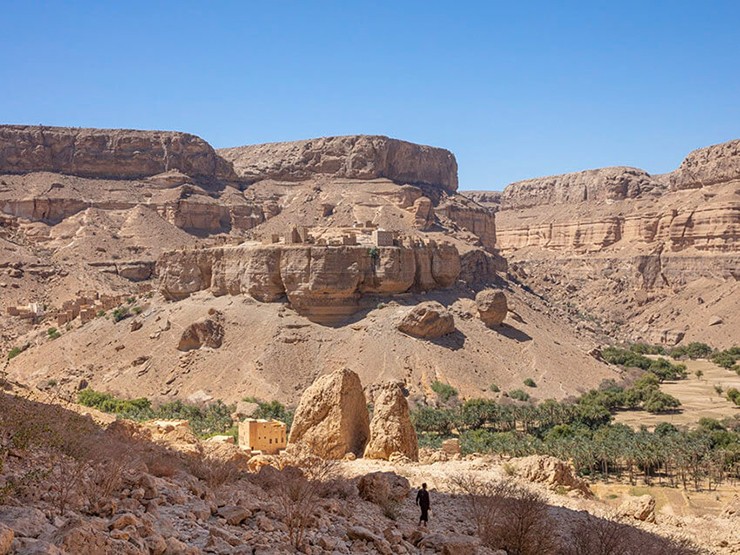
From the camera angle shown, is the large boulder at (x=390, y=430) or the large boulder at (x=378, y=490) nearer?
the large boulder at (x=378, y=490)

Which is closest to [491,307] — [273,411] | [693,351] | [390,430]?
[273,411]

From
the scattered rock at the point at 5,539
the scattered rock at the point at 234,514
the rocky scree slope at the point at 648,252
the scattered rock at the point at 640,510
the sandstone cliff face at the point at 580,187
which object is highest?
the sandstone cliff face at the point at 580,187

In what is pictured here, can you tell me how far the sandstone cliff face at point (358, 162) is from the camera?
90125 millimetres

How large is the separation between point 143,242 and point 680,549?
2893 inches

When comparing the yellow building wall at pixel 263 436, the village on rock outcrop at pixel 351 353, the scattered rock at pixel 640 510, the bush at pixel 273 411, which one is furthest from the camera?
the bush at pixel 273 411

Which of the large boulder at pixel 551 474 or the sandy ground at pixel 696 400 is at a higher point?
the large boulder at pixel 551 474

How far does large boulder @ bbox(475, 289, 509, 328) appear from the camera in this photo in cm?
5247

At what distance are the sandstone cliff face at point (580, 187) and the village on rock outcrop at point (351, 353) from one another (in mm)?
531

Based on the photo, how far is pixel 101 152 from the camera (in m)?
91.7

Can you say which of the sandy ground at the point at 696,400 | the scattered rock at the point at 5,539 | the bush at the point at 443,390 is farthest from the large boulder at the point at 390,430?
the sandy ground at the point at 696,400

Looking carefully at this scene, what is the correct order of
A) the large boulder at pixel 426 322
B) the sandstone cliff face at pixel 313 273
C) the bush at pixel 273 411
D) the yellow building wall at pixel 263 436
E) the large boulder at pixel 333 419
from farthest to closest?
the sandstone cliff face at pixel 313 273
the large boulder at pixel 426 322
the bush at pixel 273 411
the yellow building wall at pixel 263 436
the large boulder at pixel 333 419

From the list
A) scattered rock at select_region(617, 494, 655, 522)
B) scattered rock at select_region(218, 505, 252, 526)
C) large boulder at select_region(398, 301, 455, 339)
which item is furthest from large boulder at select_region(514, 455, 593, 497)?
large boulder at select_region(398, 301, 455, 339)

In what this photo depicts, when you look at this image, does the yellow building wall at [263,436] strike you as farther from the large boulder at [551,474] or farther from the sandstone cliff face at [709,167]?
the sandstone cliff face at [709,167]

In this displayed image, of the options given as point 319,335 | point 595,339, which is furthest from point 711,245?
point 319,335
